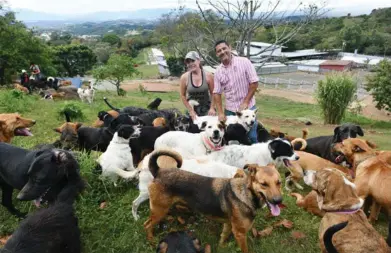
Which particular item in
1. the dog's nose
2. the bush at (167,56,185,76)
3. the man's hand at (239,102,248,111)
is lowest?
the bush at (167,56,185,76)

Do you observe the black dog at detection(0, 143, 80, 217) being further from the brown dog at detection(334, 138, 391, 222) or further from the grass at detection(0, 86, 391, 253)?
the brown dog at detection(334, 138, 391, 222)

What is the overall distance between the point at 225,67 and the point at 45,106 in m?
9.12

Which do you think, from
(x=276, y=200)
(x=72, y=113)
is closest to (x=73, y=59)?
(x=72, y=113)

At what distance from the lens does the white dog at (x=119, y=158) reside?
4.94 m

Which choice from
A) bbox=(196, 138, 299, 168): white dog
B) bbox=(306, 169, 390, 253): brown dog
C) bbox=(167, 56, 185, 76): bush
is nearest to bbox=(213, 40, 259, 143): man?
bbox=(196, 138, 299, 168): white dog

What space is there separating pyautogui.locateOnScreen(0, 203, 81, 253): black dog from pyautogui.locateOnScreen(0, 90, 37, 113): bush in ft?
27.6

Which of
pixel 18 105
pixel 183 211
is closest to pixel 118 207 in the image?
pixel 183 211

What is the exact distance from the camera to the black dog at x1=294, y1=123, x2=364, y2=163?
6.18 metres

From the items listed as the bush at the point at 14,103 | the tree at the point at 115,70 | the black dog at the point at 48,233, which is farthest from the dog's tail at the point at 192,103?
the tree at the point at 115,70

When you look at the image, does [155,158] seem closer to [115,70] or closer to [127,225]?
[127,225]

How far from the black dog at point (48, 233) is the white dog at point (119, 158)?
4.32 feet

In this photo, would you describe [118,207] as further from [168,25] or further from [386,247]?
[168,25]

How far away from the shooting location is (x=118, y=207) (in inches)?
185

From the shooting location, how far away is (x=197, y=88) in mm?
6105
